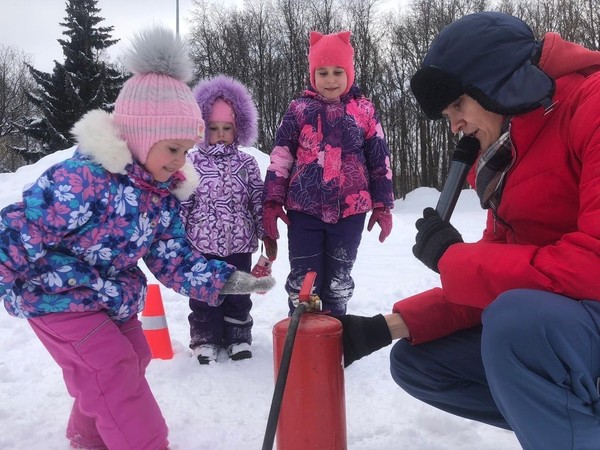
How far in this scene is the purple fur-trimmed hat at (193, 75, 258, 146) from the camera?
3.09 m

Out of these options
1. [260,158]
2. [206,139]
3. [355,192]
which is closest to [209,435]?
[355,192]

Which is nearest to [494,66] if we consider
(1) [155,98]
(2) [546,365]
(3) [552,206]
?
(3) [552,206]

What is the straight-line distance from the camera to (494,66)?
1.43 meters

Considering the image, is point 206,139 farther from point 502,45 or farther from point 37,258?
point 502,45

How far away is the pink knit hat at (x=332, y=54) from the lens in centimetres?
312

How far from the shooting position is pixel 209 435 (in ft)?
6.53

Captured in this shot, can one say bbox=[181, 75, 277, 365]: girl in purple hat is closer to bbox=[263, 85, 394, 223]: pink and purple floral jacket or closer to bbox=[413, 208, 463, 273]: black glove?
bbox=[263, 85, 394, 223]: pink and purple floral jacket

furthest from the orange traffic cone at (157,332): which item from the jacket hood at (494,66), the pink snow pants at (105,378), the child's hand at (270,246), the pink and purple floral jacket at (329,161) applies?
the jacket hood at (494,66)

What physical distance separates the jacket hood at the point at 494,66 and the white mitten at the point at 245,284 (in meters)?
0.92

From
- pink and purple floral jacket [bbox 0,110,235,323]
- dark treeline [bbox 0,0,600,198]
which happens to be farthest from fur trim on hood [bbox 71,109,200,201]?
dark treeline [bbox 0,0,600,198]

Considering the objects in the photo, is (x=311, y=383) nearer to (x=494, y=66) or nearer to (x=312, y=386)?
(x=312, y=386)

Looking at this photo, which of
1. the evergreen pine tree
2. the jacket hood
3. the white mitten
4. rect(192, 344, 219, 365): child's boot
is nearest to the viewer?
the jacket hood

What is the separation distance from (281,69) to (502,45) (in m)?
24.5

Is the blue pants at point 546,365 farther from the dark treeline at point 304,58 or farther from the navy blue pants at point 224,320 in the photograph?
the dark treeline at point 304,58
